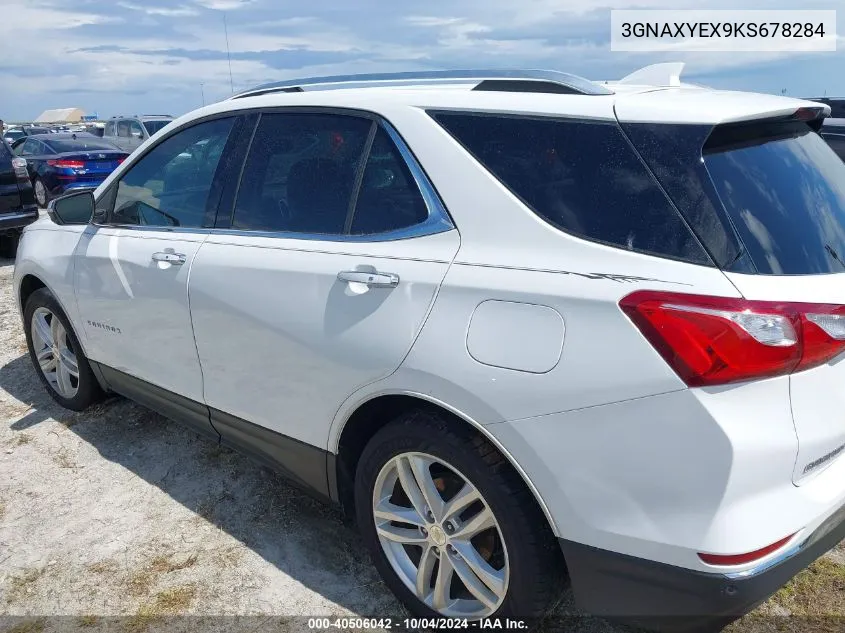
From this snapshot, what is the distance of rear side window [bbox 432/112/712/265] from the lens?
5.93 feet

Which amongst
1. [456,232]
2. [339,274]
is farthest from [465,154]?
[339,274]

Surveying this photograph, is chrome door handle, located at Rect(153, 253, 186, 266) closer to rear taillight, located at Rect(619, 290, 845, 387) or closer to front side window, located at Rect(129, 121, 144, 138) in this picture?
rear taillight, located at Rect(619, 290, 845, 387)

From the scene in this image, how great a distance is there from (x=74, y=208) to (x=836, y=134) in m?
5.49

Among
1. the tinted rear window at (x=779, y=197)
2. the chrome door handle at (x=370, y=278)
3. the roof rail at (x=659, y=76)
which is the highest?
the roof rail at (x=659, y=76)

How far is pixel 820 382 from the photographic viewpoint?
1.77 m

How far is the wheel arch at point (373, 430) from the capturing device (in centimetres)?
200

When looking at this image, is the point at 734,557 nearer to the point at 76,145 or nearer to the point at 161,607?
the point at 161,607

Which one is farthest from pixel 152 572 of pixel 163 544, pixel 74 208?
pixel 74 208

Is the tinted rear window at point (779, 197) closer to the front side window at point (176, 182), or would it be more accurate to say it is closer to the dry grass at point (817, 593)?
the dry grass at point (817, 593)

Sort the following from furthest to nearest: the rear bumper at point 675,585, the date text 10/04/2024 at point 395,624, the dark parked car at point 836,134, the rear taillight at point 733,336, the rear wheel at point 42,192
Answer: the rear wheel at point 42,192 < the dark parked car at point 836,134 < the date text 10/04/2024 at point 395,624 < the rear bumper at point 675,585 < the rear taillight at point 733,336

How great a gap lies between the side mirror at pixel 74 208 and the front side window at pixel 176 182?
262 millimetres

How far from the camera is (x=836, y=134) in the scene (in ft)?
18.1

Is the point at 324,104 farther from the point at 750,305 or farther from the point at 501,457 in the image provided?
the point at 750,305

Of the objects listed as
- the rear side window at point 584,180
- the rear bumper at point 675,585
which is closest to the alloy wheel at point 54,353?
the rear side window at point 584,180
